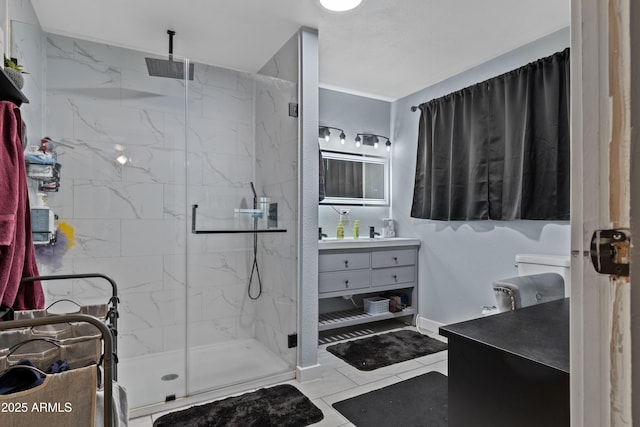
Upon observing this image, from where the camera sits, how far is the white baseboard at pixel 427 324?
3385 mm

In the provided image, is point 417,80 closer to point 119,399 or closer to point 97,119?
point 97,119

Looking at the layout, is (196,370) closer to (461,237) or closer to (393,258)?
(393,258)

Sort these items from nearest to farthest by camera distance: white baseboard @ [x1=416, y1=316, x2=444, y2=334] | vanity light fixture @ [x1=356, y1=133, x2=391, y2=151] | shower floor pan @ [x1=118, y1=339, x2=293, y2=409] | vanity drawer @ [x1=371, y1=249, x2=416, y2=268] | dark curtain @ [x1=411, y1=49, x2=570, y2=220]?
1. shower floor pan @ [x1=118, y1=339, x2=293, y2=409]
2. dark curtain @ [x1=411, y1=49, x2=570, y2=220]
3. vanity drawer @ [x1=371, y1=249, x2=416, y2=268]
4. white baseboard @ [x1=416, y1=316, x2=444, y2=334]
5. vanity light fixture @ [x1=356, y1=133, x2=391, y2=151]

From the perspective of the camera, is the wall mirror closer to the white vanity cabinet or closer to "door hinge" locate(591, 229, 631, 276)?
the white vanity cabinet

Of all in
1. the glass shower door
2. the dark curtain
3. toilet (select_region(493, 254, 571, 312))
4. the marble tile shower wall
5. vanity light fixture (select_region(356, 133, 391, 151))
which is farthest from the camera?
vanity light fixture (select_region(356, 133, 391, 151))

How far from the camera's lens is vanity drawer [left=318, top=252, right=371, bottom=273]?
2.99m

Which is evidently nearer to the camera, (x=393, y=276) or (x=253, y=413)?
(x=253, y=413)

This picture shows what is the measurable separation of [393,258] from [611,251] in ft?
9.77

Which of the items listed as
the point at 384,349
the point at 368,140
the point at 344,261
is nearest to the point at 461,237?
the point at 344,261

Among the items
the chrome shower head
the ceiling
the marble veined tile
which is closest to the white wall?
the ceiling

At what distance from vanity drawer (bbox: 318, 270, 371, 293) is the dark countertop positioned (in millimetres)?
1857

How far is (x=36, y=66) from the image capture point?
2.23 meters

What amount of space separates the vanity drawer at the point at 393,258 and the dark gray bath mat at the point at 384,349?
67 cm

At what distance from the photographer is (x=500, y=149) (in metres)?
2.79
